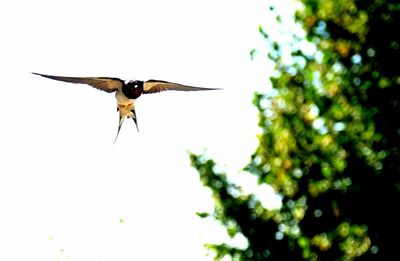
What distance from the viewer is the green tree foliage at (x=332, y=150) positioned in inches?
428

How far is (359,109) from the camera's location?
11.1 m

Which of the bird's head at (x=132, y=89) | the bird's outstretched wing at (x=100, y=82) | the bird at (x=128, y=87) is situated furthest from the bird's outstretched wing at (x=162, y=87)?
the bird's outstretched wing at (x=100, y=82)

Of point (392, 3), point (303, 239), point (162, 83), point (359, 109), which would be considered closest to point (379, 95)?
point (359, 109)

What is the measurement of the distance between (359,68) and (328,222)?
251 centimetres

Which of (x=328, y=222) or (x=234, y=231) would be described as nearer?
(x=328, y=222)

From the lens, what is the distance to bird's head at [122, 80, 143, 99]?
11.4 metres

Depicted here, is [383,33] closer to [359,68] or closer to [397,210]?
[359,68]

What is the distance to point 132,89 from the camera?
1140 cm

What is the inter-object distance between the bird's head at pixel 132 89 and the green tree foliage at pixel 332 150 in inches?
83.2

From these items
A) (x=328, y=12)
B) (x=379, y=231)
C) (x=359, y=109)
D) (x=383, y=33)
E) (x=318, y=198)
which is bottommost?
(x=379, y=231)

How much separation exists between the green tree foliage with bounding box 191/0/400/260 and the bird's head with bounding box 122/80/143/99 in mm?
2113

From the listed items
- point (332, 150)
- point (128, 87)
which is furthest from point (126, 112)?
point (332, 150)

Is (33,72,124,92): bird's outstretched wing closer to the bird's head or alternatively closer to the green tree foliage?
the bird's head

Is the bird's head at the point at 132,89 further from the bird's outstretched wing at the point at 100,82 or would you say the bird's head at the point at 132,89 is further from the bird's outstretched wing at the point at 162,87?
the bird's outstretched wing at the point at 162,87
